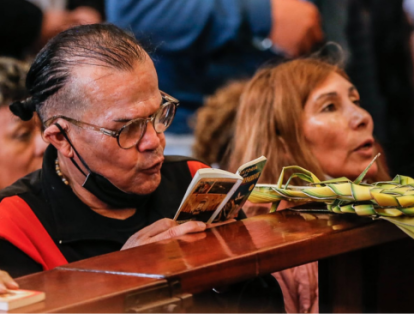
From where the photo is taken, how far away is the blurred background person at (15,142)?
126 inches

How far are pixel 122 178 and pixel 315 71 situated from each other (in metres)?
1.49

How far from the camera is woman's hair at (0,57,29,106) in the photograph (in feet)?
10.5

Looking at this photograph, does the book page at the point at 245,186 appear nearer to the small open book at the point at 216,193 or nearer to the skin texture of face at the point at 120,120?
the small open book at the point at 216,193

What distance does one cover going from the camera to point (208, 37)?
178 inches

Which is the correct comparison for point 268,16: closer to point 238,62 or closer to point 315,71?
point 238,62

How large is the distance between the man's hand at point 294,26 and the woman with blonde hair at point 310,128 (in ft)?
5.25

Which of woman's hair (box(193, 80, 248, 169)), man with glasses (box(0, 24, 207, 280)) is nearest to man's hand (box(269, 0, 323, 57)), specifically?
woman's hair (box(193, 80, 248, 169))

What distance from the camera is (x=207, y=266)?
1.34 meters

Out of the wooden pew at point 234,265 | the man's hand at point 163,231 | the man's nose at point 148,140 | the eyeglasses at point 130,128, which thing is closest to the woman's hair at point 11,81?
the eyeglasses at point 130,128

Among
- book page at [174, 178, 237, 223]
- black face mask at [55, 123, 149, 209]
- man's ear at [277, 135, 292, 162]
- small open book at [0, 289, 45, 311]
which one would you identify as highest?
man's ear at [277, 135, 292, 162]

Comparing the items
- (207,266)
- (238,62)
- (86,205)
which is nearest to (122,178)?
(86,205)

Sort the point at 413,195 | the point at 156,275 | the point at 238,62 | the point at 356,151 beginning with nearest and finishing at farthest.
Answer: the point at 156,275
the point at 413,195
the point at 356,151
the point at 238,62

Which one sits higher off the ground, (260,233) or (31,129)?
(31,129)

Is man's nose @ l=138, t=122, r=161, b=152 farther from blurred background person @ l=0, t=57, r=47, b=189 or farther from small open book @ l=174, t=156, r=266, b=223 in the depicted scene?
blurred background person @ l=0, t=57, r=47, b=189
